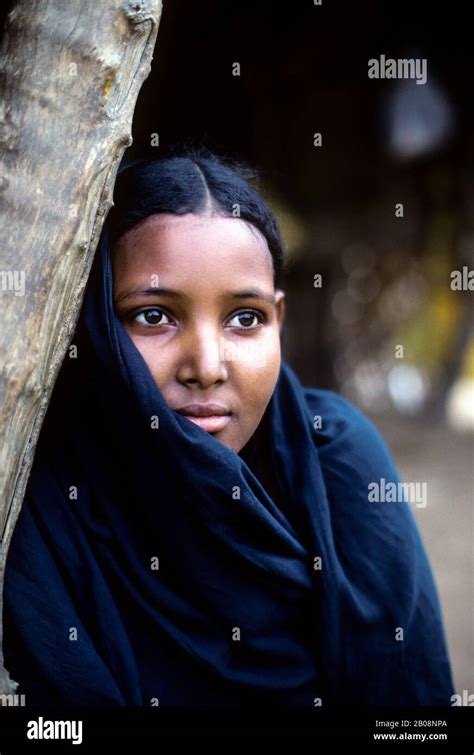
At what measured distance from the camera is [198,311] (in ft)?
4.04

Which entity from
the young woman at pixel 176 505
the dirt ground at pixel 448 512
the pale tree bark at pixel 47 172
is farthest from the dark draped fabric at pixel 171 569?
the dirt ground at pixel 448 512

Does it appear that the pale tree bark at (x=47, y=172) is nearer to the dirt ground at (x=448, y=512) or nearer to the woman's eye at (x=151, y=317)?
the woman's eye at (x=151, y=317)

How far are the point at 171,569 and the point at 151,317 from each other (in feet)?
1.41

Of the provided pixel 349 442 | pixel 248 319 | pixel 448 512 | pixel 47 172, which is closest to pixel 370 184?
pixel 448 512

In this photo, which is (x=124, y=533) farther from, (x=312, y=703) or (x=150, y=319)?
(x=312, y=703)

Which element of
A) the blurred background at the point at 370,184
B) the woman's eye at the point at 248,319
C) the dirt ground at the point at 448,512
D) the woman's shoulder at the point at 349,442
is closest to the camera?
the woman's eye at the point at 248,319

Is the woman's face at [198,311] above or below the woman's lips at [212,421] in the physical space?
above

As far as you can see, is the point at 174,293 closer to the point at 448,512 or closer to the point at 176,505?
the point at 176,505

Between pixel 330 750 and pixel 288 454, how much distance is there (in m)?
0.53

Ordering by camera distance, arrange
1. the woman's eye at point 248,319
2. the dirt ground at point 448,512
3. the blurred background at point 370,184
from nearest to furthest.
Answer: the woman's eye at point 248,319 < the dirt ground at point 448,512 < the blurred background at point 370,184

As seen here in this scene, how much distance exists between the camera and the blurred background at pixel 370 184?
14.9 ft

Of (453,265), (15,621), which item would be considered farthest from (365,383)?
(15,621)

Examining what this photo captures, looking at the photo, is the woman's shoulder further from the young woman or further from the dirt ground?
the dirt ground

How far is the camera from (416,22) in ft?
19.1
